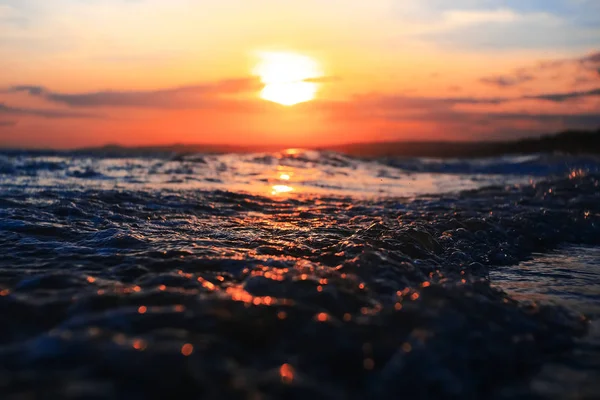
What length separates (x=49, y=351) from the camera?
2244 millimetres

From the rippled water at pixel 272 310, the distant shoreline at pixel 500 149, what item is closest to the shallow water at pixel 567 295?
the rippled water at pixel 272 310

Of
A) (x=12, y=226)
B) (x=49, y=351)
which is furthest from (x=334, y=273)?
(x=12, y=226)

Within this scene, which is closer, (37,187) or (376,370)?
(376,370)

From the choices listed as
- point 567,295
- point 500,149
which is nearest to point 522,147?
point 500,149

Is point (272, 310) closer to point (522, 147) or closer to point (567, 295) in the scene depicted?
point (567, 295)

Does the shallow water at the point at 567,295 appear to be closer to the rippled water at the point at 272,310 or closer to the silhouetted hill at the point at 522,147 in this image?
the rippled water at the point at 272,310

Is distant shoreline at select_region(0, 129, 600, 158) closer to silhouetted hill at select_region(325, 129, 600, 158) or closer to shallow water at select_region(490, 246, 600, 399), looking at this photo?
silhouetted hill at select_region(325, 129, 600, 158)

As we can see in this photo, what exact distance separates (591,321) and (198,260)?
267 cm

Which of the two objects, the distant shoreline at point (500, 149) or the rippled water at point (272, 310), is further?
the distant shoreline at point (500, 149)

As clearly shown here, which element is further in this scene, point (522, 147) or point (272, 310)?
point (522, 147)

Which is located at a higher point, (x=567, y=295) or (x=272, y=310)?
(x=272, y=310)

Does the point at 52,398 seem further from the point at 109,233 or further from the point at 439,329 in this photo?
the point at 109,233

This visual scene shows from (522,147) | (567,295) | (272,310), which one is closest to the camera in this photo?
(272,310)

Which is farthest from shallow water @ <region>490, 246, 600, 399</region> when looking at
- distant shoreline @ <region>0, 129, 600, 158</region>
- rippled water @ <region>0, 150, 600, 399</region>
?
distant shoreline @ <region>0, 129, 600, 158</region>
